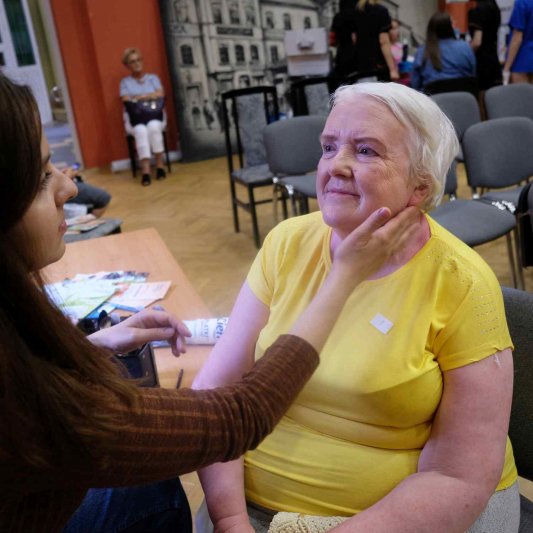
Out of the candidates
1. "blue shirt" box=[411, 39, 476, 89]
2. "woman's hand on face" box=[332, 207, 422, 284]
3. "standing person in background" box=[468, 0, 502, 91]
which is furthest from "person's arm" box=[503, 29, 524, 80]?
"woman's hand on face" box=[332, 207, 422, 284]

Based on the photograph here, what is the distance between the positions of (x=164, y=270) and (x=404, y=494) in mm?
1303

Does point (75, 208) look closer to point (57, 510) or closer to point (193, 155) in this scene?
point (57, 510)

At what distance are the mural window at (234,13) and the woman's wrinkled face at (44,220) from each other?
728 cm

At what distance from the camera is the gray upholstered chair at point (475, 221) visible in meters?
2.79

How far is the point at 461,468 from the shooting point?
1.07 m

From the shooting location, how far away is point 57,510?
2.71 ft

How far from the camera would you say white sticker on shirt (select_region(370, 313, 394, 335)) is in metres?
1.16

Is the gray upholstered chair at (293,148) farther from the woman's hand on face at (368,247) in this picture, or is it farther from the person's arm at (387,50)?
the woman's hand on face at (368,247)

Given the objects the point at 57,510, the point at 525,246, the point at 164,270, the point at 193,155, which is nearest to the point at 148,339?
the point at 57,510

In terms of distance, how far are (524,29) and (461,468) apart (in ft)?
18.2

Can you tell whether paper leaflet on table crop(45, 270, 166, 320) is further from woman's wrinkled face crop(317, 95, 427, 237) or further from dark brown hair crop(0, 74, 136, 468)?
dark brown hair crop(0, 74, 136, 468)

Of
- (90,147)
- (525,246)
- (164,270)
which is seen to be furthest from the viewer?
(90,147)

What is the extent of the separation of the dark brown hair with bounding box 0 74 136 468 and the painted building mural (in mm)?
7005

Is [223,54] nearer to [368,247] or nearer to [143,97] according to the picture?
[143,97]
